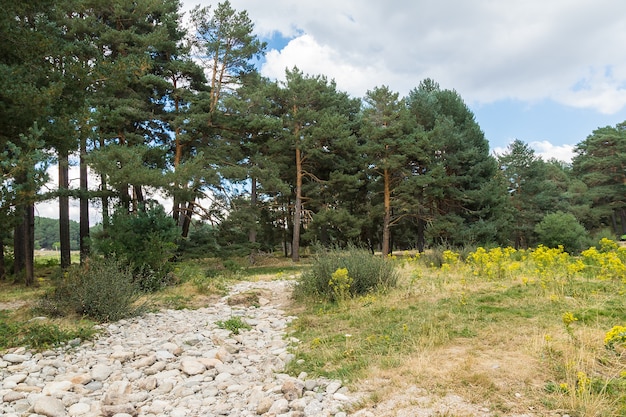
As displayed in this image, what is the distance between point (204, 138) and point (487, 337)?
1307 cm

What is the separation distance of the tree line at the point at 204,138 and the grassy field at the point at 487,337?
356 cm

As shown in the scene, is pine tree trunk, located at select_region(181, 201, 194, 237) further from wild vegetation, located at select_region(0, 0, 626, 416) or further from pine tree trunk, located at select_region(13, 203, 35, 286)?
pine tree trunk, located at select_region(13, 203, 35, 286)

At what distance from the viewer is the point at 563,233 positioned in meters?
22.2

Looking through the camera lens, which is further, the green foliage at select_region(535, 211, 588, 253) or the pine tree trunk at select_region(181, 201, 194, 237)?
the green foliage at select_region(535, 211, 588, 253)

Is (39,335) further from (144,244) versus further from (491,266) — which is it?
(491,266)

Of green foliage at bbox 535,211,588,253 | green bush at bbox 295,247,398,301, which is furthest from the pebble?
green foliage at bbox 535,211,588,253

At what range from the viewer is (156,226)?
872 cm

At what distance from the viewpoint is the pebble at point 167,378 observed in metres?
2.75

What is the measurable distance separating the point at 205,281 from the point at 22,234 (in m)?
7.65

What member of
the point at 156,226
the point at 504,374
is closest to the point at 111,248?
the point at 156,226

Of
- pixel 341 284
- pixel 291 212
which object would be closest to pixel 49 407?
pixel 341 284

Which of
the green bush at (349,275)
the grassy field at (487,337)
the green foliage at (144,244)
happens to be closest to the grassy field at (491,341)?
the grassy field at (487,337)

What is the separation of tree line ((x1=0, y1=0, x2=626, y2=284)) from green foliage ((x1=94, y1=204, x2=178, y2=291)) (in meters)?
0.67

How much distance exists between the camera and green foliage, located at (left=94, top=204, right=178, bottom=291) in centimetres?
791
